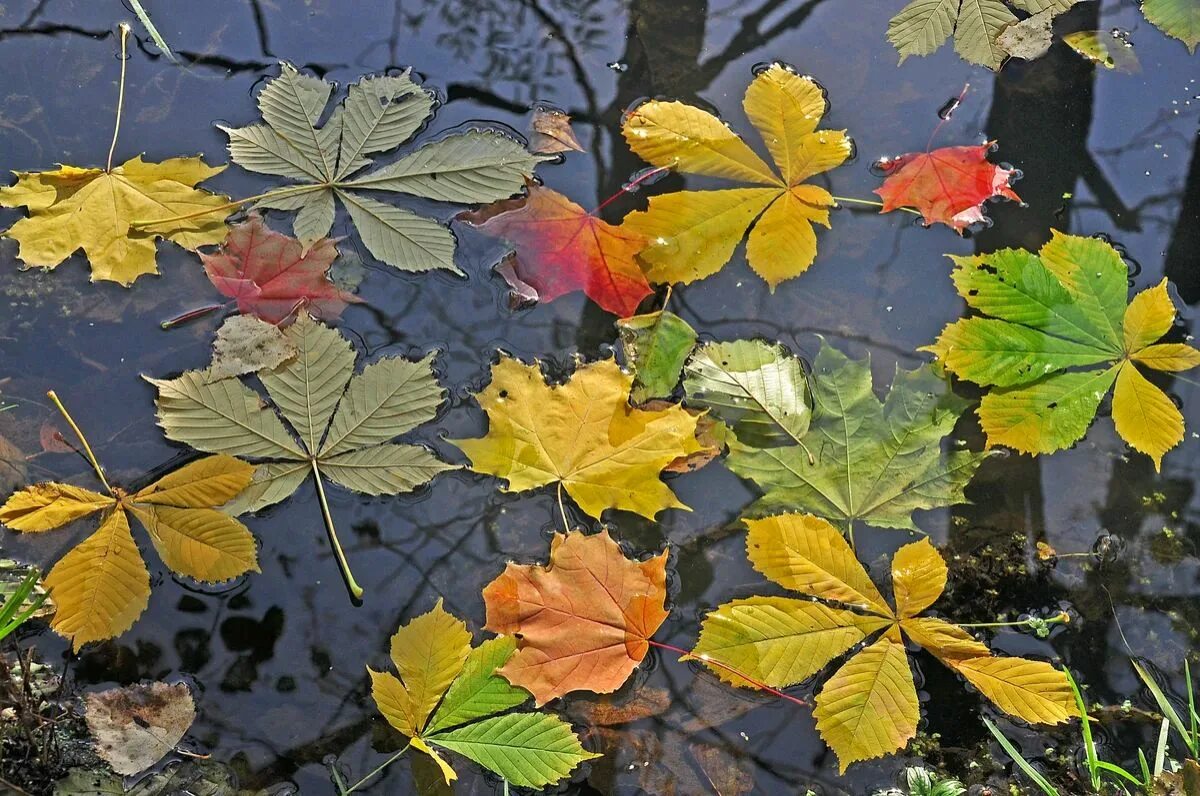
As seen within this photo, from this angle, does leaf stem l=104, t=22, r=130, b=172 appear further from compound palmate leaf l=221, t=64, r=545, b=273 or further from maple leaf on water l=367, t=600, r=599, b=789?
maple leaf on water l=367, t=600, r=599, b=789

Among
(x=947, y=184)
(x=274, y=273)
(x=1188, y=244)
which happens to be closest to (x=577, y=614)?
(x=274, y=273)

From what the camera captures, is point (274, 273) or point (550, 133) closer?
Answer: point (274, 273)

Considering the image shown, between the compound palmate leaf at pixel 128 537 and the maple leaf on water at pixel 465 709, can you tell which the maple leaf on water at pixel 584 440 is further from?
the compound palmate leaf at pixel 128 537

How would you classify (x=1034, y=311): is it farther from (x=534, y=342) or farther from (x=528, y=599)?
(x=528, y=599)

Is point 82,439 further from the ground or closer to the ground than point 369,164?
closer to the ground

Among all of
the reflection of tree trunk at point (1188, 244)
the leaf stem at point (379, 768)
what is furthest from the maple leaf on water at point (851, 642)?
the reflection of tree trunk at point (1188, 244)

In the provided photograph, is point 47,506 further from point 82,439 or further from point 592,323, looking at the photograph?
point 592,323
